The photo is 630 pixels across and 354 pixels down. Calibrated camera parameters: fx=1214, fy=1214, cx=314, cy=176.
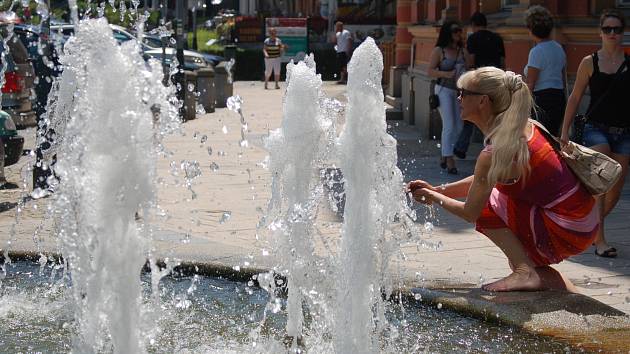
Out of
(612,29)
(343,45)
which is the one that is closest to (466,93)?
(612,29)

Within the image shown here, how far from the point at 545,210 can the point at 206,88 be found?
17448 mm

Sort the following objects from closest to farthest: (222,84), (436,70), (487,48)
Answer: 1. (487,48)
2. (436,70)
3. (222,84)

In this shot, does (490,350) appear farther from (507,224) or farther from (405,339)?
(507,224)

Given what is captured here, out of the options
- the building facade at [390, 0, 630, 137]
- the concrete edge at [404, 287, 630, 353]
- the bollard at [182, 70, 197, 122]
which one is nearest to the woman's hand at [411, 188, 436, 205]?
the concrete edge at [404, 287, 630, 353]

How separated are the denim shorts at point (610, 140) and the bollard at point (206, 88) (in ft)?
48.6

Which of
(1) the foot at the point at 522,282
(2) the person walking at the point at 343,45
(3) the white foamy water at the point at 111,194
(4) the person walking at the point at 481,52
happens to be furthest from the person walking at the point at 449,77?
(2) the person walking at the point at 343,45

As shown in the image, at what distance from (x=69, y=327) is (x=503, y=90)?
8.36 feet

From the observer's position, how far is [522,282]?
636 cm

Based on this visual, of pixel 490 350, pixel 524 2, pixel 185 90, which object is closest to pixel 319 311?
pixel 490 350

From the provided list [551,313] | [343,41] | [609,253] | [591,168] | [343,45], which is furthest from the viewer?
[343,45]

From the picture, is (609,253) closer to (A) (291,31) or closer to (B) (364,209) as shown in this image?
(B) (364,209)

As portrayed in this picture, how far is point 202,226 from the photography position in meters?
9.27

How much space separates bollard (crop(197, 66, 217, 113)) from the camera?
22.7 metres

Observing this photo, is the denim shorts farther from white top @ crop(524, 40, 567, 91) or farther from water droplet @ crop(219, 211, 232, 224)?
water droplet @ crop(219, 211, 232, 224)
